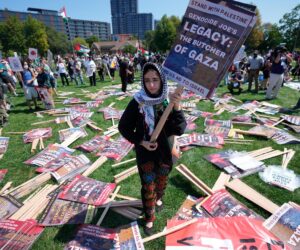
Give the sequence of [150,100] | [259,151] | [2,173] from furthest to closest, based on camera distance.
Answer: [259,151] → [2,173] → [150,100]

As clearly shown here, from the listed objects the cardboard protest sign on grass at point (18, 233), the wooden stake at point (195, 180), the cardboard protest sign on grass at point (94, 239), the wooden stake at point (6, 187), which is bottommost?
the wooden stake at point (6, 187)

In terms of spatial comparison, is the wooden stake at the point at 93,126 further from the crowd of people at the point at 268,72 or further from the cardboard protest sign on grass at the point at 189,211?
the crowd of people at the point at 268,72

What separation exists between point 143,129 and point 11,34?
223ft

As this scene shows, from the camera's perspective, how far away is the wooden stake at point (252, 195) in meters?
3.63

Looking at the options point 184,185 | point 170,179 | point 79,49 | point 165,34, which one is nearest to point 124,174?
point 170,179

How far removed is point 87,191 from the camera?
14.0ft

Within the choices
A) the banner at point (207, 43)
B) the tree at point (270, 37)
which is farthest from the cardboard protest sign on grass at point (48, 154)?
the tree at point (270, 37)

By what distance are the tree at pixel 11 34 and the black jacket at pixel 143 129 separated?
217 feet

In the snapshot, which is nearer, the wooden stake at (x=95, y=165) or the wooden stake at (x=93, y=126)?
the wooden stake at (x=95, y=165)

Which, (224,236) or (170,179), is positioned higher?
(224,236)

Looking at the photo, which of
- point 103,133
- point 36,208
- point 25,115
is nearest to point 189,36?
point 36,208

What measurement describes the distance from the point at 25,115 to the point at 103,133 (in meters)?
4.97

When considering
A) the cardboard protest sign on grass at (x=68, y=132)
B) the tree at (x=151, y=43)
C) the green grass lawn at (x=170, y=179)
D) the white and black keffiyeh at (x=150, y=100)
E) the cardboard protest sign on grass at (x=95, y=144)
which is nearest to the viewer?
the white and black keffiyeh at (x=150, y=100)

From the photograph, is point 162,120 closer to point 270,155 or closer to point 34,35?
point 270,155
